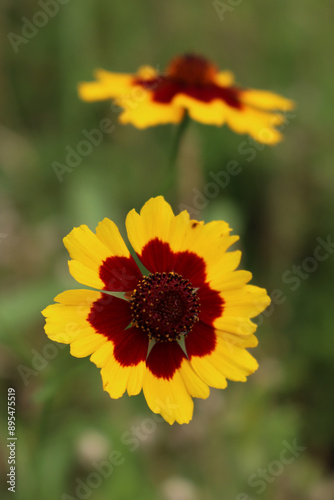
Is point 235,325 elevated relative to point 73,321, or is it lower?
elevated

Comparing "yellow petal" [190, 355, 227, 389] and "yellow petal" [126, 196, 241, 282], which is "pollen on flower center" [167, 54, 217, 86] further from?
"yellow petal" [190, 355, 227, 389]

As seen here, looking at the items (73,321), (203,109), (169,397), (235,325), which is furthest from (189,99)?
(169,397)

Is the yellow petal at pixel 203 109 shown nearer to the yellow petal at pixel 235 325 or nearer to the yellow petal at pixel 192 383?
the yellow petal at pixel 235 325

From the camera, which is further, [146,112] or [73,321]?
[146,112]

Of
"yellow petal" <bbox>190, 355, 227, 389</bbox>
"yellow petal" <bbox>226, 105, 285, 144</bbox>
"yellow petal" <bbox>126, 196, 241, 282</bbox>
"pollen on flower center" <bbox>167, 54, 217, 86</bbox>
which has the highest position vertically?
"pollen on flower center" <bbox>167, 54, 217, 86</bbox>

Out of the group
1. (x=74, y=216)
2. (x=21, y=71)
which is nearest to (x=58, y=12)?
(x=21, y=71)

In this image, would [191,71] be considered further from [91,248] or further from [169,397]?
[169,397]

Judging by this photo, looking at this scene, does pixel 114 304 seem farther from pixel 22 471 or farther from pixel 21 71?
pixel 21 71

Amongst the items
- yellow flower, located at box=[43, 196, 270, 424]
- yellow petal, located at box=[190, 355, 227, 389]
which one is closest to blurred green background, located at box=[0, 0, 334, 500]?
yellow flower, located at box=[43, 196, 270, 424]
